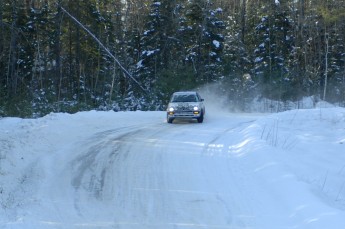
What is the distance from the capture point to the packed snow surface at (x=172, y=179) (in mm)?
6824

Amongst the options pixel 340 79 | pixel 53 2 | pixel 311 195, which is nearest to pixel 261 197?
pixel 311 195

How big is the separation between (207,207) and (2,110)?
20.2 metres

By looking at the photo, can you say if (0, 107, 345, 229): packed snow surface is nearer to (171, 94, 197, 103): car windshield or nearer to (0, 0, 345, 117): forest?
(171, 94, 197, 103): car windshield

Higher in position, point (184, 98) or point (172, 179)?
point (184, 98)

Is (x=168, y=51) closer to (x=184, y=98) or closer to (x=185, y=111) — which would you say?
(x=184, y=98)

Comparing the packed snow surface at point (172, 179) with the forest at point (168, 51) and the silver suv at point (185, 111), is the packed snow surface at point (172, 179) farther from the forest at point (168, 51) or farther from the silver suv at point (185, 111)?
the forest at point (168, 51)

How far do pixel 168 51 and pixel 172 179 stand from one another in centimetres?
3499

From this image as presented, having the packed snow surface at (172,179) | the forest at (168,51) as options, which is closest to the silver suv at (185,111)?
the packed snow surface at (172,179)

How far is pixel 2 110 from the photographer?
2442cm

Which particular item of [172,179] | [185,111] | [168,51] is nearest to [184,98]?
[185,111]

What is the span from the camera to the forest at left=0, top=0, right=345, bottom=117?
3944cm

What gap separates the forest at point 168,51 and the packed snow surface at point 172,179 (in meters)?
20.6

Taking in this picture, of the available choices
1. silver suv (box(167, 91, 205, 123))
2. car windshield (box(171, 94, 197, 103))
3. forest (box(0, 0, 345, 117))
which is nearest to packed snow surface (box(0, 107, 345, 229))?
silver suv (box(167, 91, 205, 123))

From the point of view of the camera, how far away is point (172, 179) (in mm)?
9367
